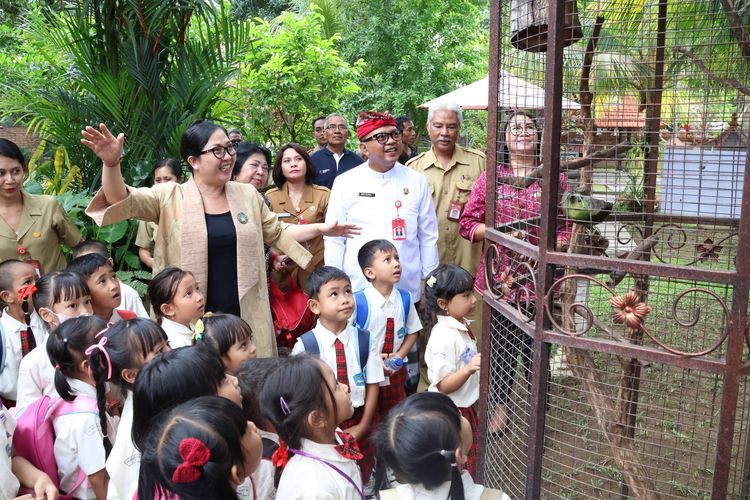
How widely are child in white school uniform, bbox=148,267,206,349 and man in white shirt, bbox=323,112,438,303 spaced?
119 centimetres

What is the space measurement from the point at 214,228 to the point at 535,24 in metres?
1.77

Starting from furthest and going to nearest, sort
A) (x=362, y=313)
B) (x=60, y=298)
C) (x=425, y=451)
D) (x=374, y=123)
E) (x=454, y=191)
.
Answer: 1. (x=454, y=191)
2. (x=374, y=123)
3. (x=362, y=313)
4. (x=60, y=298)
5. (x=425, y=451)

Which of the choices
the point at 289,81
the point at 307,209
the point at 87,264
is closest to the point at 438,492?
the point at 87,264

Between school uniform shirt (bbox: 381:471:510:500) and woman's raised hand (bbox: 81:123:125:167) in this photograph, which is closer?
school uniform shirt (bbox: 381:471:510:500)

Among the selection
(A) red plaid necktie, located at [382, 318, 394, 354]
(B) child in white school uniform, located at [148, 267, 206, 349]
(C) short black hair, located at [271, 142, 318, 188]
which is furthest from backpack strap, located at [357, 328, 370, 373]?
(C) short black hair, located at [271, 142, 318, 188]

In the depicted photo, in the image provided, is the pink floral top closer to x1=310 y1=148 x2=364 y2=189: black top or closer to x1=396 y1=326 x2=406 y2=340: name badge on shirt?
x1=396 y1=326 x2=406 y2=340: name badge on shirt

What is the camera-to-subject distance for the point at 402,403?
6.53 feet

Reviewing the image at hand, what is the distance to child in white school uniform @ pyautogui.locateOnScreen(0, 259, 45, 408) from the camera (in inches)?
121

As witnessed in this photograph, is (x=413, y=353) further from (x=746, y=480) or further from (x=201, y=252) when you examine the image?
(x=746, y=480)

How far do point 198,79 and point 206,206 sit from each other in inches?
86.1

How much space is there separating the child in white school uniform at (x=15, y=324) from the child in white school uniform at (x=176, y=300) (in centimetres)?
56

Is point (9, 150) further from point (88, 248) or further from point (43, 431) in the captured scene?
point (43, 431)

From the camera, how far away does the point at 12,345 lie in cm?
312

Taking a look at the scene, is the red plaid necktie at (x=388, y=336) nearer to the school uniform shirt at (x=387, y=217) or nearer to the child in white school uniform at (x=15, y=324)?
the school uniform shirt at (x=387, y=217)
